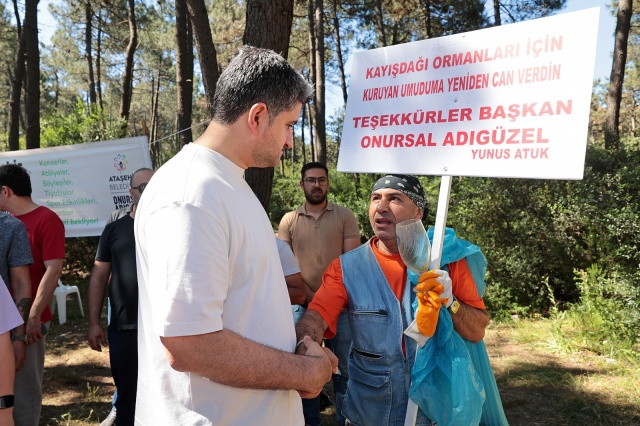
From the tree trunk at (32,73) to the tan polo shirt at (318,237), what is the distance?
264 inches

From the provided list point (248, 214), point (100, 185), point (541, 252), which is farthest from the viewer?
point (100, 185)

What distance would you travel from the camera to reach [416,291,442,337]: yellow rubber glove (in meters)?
1.92

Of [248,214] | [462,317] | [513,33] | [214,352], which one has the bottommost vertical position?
[462,317]

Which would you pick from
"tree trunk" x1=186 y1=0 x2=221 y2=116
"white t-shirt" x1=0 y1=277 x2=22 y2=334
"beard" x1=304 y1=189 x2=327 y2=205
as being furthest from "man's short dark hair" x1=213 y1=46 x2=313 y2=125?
"tree trunk" x1=186 y1=0 x2=221 y2=116

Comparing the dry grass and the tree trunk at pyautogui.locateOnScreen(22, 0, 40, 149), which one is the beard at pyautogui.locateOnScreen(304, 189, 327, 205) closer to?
the dry grass

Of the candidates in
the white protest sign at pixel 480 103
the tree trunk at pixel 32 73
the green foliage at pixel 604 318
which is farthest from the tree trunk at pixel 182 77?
the white protest sign at pixel 480 103

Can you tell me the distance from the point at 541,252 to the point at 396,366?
17.0ft

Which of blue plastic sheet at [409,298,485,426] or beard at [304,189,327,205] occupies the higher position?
beard at [304,189,327,205]

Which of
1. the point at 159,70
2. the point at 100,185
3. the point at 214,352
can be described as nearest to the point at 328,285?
the point at 214,352

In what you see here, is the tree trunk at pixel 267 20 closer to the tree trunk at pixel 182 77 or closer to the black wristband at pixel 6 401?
the black wristband at pixel 6 401

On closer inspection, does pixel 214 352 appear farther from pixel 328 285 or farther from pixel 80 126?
pixel 80 126

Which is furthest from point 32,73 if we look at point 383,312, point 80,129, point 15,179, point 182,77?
point 383,312

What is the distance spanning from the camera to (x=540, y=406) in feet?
14.4

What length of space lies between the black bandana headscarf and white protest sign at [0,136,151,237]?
5.53 metres
